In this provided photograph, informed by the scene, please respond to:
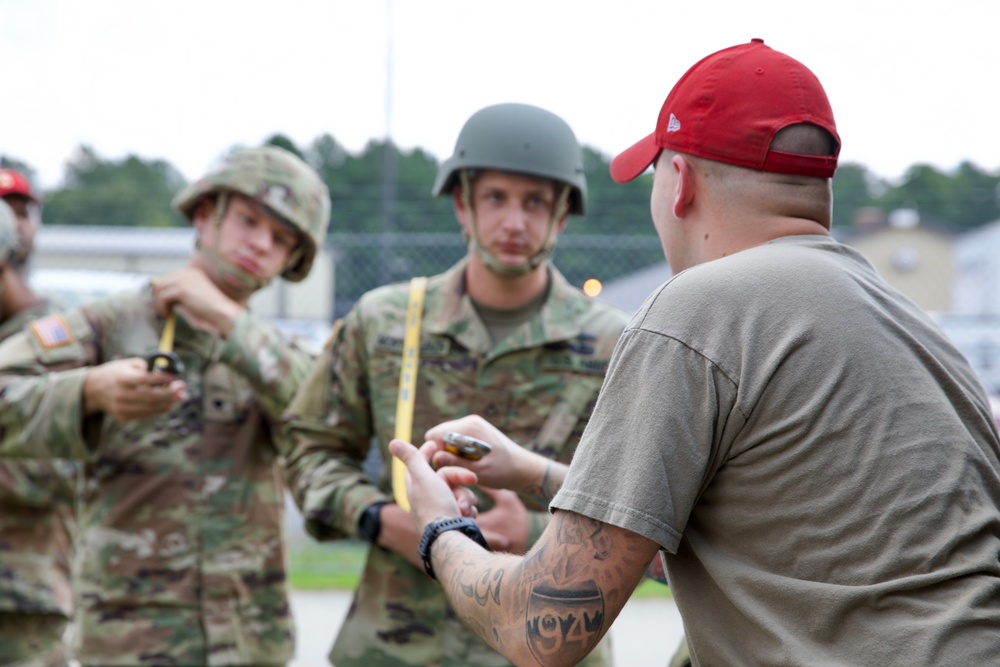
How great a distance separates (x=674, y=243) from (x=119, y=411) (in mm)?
2376

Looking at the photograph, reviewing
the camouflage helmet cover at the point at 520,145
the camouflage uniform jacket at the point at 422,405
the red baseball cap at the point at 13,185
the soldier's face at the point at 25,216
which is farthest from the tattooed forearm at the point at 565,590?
the red baseball cap at the point at 13,185

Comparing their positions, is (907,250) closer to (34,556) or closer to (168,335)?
(34,556)

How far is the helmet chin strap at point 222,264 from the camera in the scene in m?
4.33

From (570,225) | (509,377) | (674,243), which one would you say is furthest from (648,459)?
(570,225)

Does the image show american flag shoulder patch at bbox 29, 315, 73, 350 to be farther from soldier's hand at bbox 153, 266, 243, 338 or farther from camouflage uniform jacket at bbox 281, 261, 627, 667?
camouflage uniform jacket at bbox 281, 261, 627, 667

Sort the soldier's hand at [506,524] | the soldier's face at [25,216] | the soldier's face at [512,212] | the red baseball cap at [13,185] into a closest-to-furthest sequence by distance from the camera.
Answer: the soldier's hand at [506,524], the soldier's face at [512,212], the soldier's face at [25,216], the red baseball cap at [13,185]

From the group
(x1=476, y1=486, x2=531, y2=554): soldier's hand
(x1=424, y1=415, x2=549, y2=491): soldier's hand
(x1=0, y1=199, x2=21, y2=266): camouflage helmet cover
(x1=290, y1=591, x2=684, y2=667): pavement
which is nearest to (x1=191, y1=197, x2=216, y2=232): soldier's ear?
(x1=0, y1=199, x2=21, y2=266): camouflage helmet cover

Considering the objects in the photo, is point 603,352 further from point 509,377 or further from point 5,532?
point 5,532

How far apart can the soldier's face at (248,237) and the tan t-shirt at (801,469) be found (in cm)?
262

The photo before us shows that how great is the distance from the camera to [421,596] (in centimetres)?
353

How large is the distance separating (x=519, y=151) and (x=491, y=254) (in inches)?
14.0

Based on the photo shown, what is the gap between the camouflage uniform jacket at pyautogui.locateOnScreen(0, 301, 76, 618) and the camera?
4.82m

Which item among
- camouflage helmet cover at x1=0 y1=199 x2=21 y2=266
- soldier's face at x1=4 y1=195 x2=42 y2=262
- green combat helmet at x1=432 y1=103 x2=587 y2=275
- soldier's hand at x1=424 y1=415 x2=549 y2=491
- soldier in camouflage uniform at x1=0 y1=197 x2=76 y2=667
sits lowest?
soldier in camouflage uniform at x1=0 y1=197 x2=76 y2=667

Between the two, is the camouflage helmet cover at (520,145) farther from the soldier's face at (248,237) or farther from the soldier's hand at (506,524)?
the soldier's hand at (506,524)
